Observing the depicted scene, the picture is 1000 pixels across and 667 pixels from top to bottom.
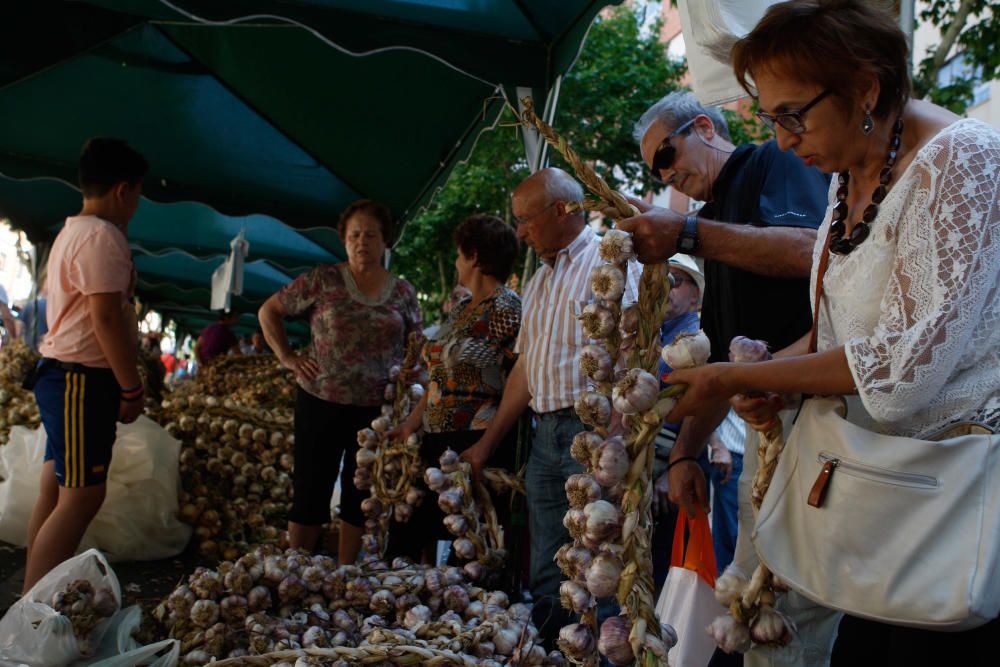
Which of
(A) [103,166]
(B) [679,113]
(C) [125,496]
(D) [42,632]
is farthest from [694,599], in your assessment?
(C) [125,496]

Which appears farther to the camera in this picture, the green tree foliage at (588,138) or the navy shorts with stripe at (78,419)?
the green tree foliage at (588,138)

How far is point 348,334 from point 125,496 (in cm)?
167

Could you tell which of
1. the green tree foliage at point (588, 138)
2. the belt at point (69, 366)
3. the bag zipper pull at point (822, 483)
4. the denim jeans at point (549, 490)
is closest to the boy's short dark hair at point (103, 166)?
the belt at point (69, 366)

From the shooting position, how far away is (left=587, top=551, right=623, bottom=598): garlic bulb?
1271 millimetres

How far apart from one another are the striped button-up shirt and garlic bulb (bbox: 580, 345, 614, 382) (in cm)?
109

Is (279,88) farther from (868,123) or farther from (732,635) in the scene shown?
(732,635)

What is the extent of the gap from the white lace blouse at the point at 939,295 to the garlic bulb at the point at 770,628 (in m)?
0.32

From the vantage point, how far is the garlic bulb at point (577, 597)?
4.43 ft

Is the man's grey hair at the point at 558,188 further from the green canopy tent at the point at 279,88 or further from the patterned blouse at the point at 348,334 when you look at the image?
the patterned blouse at the point at 348,334

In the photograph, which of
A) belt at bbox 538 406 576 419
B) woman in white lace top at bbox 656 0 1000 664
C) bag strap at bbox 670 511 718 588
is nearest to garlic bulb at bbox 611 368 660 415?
woman in white lace top at bbox 656 0 1000 664

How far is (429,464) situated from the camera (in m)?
3.23

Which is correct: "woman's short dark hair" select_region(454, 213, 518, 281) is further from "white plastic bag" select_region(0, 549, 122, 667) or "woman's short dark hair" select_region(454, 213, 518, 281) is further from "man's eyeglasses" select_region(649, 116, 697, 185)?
"white plastic bag" select_region(0, 549, 122, 667)

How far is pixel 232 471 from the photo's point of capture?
5.17 m

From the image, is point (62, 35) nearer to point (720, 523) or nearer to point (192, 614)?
point (192, 614)
